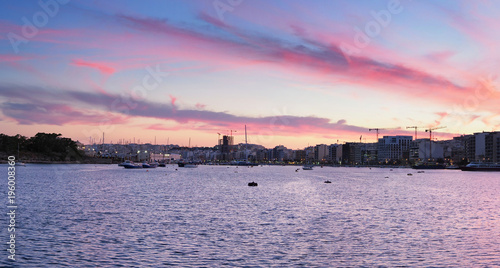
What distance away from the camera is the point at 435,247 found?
117 feet

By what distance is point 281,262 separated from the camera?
2986cm

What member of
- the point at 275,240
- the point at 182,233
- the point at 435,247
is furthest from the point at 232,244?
the point at 435,247

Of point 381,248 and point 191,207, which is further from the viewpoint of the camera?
point 191,207

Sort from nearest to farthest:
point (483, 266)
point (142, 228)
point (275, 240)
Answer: point (483, 266)
point (275, 240)
point (142, 228)

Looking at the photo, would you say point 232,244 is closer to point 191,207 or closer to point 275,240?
point 275,240

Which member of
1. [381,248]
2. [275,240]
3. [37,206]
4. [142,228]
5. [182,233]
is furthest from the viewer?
[37,206]

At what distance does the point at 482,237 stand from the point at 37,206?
5251 centimetres

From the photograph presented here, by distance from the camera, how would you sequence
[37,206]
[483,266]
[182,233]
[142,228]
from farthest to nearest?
[37,206], [142,228], [182,233], [483,266]

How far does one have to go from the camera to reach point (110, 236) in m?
38.5

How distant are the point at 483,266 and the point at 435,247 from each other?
625 cm

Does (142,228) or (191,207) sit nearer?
(142,228)

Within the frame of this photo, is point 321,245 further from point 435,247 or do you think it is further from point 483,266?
point 483,266

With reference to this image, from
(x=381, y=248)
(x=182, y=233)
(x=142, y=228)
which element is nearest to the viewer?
(x=381, y=248)

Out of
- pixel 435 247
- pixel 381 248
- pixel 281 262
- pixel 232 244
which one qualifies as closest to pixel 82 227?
pixel 232 244
